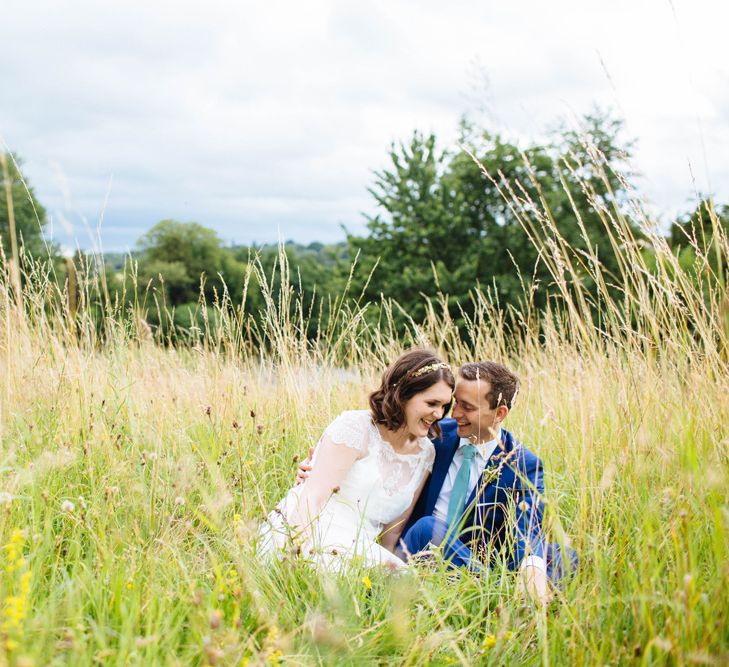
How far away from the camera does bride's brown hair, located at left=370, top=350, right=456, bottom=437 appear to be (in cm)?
274

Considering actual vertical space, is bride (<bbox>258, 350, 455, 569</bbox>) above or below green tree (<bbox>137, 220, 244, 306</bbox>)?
below

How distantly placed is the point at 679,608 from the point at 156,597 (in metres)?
1.24

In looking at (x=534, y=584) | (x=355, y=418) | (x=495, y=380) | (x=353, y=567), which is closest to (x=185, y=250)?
(x=355, y=418)

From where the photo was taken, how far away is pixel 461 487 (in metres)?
2.65

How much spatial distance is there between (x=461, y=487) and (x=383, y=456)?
435mm

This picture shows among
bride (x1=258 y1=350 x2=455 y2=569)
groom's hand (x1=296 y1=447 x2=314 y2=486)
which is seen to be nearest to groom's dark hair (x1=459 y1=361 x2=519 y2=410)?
bride (x1=258 y1=350 x2=455 y2=569)

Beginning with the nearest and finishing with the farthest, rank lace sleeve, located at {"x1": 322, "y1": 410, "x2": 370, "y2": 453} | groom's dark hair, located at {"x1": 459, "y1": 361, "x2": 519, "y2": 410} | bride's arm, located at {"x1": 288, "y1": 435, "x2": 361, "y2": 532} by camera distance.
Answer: bride's arm, located at {"x1": 288, "y1": 435, "x2": 361, "y2": 532}, groom's dark hair, located at {"x1": 459, "y1": 361, "x2": 519, "y2": 410}, lace sleeve, located at {"x1": 322, "y1": 410, "x2": 370, "y2": 453}

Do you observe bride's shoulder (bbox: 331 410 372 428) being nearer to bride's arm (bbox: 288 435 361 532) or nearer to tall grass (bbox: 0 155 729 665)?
bride's arm (bbox: 288 435 361 532)

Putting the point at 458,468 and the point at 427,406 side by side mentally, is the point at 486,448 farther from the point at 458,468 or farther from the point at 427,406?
→ the point at 427,406

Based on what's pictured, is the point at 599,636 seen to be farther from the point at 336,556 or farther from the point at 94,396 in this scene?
the point at 94,396

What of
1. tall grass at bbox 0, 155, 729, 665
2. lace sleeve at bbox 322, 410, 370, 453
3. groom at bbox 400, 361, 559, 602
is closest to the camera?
tall grass at bbox 0, 155, 729, 665

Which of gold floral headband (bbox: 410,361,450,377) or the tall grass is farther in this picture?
gold floral headband (bbox: 410,361,450,377)

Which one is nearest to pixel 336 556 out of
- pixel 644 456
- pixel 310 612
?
pixel 310 612

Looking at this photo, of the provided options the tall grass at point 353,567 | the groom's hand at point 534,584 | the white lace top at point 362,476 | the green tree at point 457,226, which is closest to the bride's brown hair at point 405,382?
the white lace top at point 362,476
